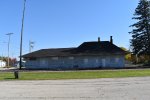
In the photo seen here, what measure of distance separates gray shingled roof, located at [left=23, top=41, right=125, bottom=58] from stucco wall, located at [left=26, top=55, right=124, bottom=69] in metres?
0.95

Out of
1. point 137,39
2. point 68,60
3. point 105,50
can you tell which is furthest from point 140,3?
point 68,60

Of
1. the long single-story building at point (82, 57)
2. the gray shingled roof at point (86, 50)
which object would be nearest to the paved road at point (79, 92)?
the long single-story building at point (82, 57)

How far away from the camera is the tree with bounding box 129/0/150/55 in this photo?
269 ft

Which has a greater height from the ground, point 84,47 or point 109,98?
point 84,47

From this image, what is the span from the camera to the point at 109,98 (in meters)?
16.5

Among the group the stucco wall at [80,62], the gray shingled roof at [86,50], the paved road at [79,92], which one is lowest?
the paved road at [79,92]

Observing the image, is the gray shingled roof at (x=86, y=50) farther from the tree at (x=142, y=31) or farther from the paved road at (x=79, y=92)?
the paved road at (x=79, y=92)

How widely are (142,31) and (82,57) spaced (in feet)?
58.4

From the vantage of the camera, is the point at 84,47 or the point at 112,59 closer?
the point at 112,59

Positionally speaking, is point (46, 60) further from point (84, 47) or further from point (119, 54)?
point (119, 54)

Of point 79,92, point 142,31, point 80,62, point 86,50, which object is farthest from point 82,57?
point 79,92

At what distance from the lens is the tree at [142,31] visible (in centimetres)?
8200

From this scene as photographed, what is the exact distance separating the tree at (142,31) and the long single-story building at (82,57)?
710 cm

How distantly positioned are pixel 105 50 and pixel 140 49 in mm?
12272
